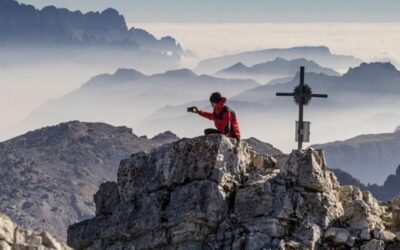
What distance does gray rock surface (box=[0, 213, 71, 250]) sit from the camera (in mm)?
26219

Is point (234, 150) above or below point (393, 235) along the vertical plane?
above

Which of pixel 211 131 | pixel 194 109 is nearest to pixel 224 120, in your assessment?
pixel 211 131

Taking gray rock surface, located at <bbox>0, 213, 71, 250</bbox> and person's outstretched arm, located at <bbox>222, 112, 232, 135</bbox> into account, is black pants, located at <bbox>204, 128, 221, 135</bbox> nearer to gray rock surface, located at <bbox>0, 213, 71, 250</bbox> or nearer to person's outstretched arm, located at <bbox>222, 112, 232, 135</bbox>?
person's outstretched arm, located at <bbox>222, 112, 232, 135</bbox>

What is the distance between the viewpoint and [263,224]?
3819cm

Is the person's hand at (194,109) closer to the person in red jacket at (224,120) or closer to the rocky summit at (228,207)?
the person in red jacket at (224,120)

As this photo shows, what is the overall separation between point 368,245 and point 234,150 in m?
8.05

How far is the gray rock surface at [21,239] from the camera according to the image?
26.2 m

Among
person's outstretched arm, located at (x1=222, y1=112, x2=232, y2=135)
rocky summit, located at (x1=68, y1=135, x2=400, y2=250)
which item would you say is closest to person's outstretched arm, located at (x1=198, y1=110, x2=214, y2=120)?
person's outstretched arm, located at (x1=222, y1=112, x2=232, y2=135)

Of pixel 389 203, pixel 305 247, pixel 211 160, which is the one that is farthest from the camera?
pixel 389 203

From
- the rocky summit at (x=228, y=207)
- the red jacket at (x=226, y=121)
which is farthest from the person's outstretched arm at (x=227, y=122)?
the rocky summit at (x=228, y=207)

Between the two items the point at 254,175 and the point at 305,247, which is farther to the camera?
the point at 254,175

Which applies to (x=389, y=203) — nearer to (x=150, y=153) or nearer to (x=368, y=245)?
(x=368, y=245)

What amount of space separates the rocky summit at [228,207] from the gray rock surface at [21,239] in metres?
12.7

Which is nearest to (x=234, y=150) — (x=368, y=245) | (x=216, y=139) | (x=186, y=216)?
(x=216, y=139)
